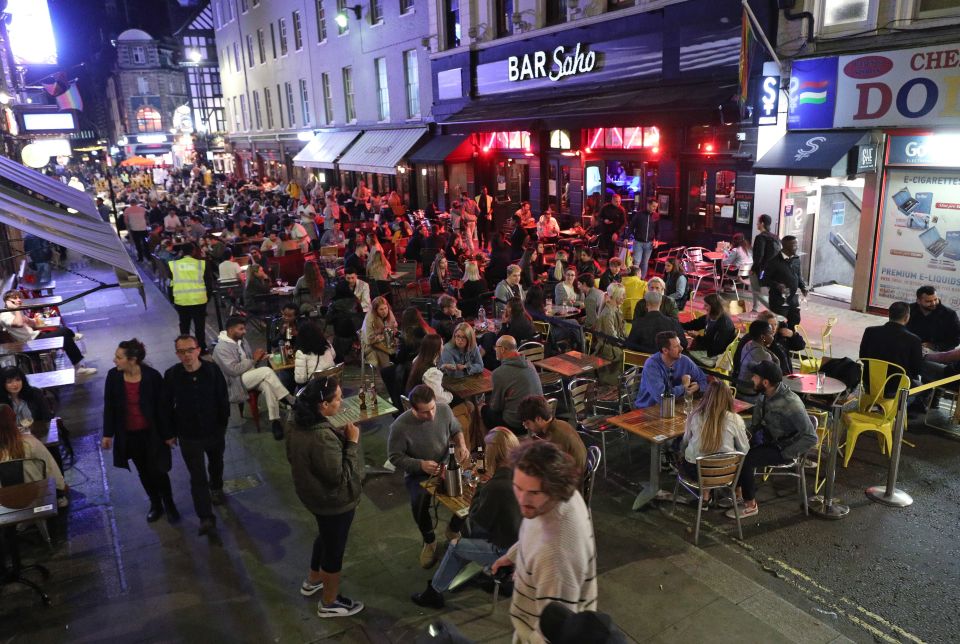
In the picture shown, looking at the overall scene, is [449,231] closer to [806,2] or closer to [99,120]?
[806,2]

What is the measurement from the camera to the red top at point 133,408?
6109 millimetres

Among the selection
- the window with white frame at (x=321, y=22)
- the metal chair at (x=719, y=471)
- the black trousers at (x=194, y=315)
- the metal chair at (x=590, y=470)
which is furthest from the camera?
the window with white frame at (x=321, y=22)

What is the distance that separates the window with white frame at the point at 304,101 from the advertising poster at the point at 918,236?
28274mm

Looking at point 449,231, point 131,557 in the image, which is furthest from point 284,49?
point 131,557

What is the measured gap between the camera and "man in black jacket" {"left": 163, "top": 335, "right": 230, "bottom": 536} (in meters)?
6.05

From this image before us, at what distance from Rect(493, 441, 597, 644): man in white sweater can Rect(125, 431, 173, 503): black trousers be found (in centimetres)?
454

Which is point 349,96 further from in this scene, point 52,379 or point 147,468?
point 147,468

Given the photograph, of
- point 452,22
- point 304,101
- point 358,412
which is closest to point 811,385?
point 358,412

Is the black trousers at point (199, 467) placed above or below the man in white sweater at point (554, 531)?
below

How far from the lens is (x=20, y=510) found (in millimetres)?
5230

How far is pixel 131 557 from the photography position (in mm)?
5969

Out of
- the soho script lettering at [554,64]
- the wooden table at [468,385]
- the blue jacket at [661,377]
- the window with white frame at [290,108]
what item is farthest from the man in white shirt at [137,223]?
the blue jacket at [661,377]

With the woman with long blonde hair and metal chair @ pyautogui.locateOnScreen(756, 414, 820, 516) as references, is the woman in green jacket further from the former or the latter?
metal chair @ pyautogui.locateOnScreen(756, 414, 820, 516)

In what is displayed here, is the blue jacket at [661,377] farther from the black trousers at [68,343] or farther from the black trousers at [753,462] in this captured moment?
the black trousers at [68,343]
